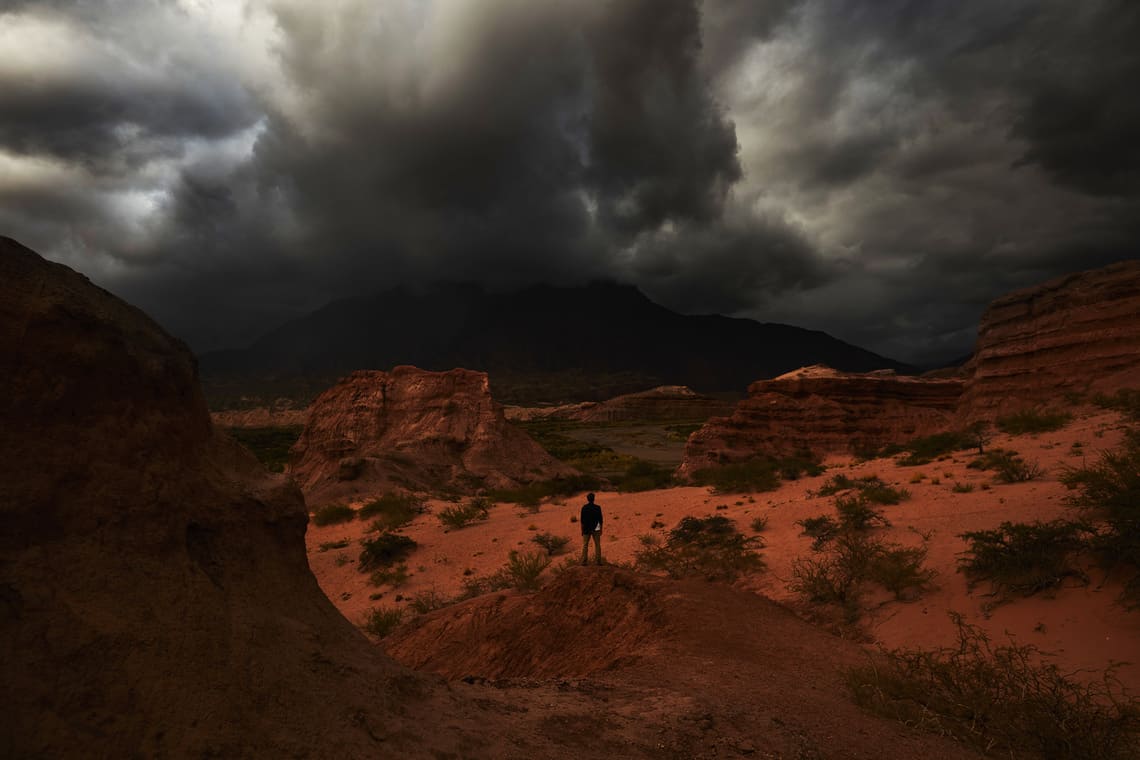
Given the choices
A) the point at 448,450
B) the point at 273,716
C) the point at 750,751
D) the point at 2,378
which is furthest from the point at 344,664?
the point at 448,450

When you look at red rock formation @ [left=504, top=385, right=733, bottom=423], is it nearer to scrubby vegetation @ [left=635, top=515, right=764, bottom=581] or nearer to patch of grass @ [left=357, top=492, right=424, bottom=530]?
patch of grass @ [left=357, top=492, right=424, bottom=530]

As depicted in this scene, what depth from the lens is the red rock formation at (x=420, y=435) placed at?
996 inches

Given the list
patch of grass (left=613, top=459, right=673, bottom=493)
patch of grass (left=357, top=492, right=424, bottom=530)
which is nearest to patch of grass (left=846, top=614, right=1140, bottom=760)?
patch of grass (left=357, top=492, right=424, bottom=530)

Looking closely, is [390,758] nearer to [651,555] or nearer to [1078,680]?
[1078,680]

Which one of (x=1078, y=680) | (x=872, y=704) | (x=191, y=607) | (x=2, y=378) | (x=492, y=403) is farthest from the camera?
(x=492, y=403)

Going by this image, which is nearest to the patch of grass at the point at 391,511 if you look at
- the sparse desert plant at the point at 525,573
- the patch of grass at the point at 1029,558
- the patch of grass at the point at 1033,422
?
the sparse desert plant at the point at 525,573

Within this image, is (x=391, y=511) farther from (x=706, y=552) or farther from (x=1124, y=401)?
(x=1124, y=401)

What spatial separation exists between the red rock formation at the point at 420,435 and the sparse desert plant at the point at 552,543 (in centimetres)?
1102

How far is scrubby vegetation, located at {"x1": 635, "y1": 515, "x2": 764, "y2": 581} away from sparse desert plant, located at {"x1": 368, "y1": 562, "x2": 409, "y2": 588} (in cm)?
543

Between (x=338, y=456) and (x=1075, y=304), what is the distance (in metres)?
33.9

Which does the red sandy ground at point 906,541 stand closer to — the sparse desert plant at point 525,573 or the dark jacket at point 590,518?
the sparse desert plant at point 525,573

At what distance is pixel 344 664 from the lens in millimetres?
3484

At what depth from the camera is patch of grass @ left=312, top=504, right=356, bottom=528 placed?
18.0 m

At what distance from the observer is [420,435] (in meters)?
27.3
